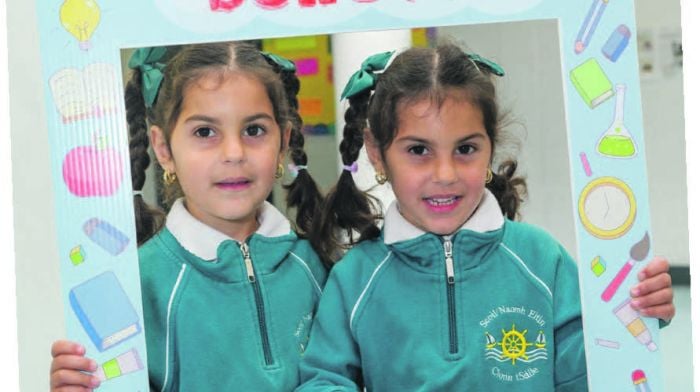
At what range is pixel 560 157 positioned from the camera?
104 centimetres

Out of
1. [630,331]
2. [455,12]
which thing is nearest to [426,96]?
[455,12]

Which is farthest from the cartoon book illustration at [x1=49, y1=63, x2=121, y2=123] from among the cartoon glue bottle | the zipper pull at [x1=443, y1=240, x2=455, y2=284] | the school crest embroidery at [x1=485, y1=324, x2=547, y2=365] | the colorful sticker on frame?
the cartoon glue bottle

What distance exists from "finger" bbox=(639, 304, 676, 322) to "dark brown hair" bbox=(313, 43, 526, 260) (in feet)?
0.63

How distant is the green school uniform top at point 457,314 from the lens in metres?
1.03

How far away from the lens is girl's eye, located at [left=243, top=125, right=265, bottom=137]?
104cm

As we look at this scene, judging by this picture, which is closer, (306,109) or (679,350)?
(306,109)

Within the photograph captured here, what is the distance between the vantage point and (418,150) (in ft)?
3.40

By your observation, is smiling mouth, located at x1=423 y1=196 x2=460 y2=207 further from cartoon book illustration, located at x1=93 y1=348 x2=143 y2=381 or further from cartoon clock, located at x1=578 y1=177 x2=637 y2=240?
cartoon book illustration, located at x1=93 y1=348 x2=143 y2=381

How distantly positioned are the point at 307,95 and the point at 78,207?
30 centimetres

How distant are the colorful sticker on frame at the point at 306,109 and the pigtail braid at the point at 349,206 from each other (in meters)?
0.05

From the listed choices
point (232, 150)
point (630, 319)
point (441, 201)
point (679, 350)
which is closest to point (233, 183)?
point (232, 150)

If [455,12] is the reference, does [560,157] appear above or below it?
below

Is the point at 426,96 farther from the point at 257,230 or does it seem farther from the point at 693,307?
the point at 693,307

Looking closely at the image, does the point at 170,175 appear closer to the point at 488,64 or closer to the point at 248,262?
the point at 248,262
